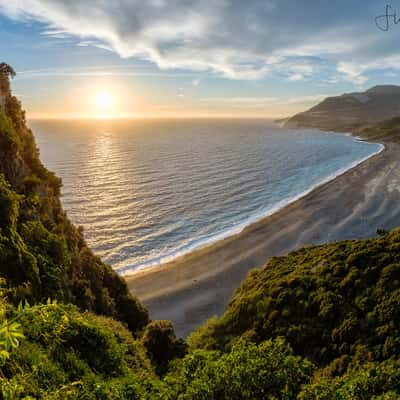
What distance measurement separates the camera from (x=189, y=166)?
3260 inches

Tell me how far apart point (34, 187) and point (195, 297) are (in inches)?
707

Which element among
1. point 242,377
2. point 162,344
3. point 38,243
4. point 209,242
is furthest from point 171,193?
point 242,377

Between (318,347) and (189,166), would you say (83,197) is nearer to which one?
(189,166)

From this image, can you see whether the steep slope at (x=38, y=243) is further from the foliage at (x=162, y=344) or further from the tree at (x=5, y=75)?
the foliage at (x=162, y=344)

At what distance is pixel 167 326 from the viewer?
14.3 meters

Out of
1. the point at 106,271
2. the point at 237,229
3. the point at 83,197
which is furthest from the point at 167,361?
the point at 83,197

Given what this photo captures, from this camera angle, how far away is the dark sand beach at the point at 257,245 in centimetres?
2741

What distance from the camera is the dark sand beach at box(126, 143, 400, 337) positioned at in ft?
89.9

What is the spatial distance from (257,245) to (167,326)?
2532 centimetres

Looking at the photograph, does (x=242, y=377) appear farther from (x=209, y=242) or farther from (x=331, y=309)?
(x=209, y=242)

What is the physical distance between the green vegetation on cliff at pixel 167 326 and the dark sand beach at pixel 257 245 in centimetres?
844

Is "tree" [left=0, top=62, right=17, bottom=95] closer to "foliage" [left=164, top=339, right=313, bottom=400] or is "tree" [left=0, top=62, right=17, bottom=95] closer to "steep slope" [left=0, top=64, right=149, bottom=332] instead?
"steep slope" [left=0, top=64, right=149, bottom=332]

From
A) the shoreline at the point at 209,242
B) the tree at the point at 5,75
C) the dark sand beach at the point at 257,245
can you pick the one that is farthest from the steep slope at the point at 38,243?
the shoreline at the point at 209,242

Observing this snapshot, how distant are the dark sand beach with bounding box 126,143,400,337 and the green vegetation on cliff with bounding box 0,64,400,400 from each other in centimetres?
844
